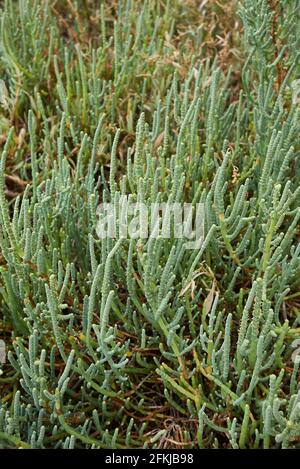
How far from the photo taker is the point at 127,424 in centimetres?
136

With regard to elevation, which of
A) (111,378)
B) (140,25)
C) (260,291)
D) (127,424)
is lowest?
(127,424)

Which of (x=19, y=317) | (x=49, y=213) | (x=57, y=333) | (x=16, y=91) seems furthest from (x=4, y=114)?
(x=57, y=333)

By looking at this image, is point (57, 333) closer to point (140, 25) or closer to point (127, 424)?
point (127, 424)

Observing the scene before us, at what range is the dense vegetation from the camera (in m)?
1.22

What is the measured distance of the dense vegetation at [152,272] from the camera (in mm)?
1224

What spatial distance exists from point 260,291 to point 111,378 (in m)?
0.40

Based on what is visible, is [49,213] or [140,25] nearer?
[49,213]

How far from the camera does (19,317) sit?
4.55ft

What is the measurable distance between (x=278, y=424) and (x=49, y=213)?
2.28ft

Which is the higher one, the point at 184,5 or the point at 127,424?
the point at 184,5

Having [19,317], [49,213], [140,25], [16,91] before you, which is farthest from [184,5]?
[19,317]

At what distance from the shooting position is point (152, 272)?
123 centimetres
